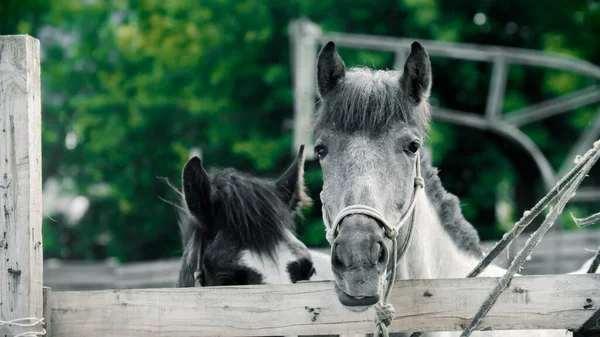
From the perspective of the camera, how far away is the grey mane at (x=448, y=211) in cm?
381

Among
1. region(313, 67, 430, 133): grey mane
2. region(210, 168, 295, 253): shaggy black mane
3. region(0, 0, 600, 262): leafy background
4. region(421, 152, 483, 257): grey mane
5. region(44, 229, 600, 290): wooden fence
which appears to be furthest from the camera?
region(0, 0, 600, 262): leafy background

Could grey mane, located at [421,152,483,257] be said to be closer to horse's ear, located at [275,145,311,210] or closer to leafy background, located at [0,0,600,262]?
horse's ear, located at [275,145,311,210]

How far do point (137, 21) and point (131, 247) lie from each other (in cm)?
544

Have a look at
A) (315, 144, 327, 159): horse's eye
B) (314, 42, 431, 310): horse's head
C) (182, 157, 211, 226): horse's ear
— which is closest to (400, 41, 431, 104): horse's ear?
(314, 42, 431, 310): horse's head

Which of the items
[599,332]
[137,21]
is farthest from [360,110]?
[137,21]

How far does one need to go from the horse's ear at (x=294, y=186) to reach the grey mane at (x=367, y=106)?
1.35 meters

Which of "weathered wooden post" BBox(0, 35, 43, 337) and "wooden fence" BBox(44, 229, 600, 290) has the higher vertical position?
"wooden fence" BBox(44, 229, 600, 290)

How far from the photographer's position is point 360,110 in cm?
310

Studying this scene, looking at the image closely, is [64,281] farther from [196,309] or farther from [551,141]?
[196,309]

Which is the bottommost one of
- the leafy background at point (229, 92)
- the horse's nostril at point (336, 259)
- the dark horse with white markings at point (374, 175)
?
the horse's nostril at point (336, 259)

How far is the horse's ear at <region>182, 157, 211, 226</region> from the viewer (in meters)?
4.26

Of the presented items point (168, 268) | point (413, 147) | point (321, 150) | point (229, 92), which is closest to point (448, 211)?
point (413, 147)

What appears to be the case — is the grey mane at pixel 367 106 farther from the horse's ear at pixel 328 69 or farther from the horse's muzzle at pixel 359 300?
the horse's muzzle at pixel 359 300

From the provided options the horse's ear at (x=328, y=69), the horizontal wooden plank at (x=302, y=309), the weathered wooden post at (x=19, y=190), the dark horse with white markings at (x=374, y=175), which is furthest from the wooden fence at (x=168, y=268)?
the weathered wooden post at (x=19, y=190)
